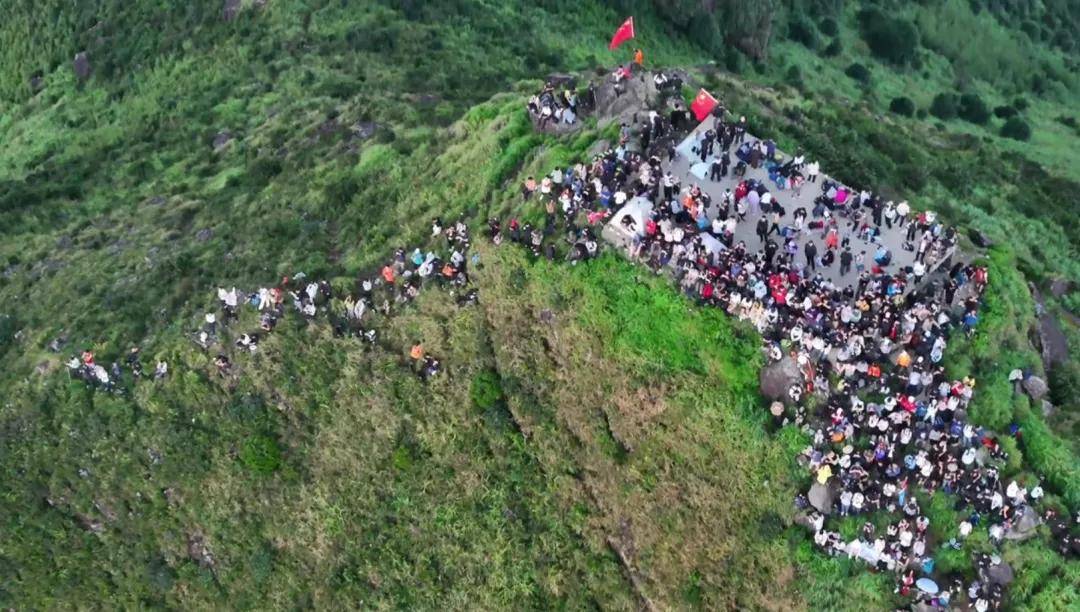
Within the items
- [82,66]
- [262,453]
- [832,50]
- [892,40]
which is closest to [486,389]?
[262,453]

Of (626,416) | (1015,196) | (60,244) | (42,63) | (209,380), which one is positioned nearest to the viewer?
(626,416)

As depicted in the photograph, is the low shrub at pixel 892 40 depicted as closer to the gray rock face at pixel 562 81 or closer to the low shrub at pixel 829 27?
the low shrub at pixel 829 27

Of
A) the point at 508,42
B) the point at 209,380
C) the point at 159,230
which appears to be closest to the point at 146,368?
the point at 209,380

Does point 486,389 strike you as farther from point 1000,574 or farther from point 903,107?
point 903,107

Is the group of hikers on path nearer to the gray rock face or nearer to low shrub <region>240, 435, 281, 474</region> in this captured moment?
low shrub <region>240, 435, 281, 474</region>

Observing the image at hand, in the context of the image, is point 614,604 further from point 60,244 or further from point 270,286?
point 60,244

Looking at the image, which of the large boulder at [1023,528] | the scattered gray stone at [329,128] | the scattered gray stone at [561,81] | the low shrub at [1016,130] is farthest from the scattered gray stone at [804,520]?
the low shrub at [1016,130]
